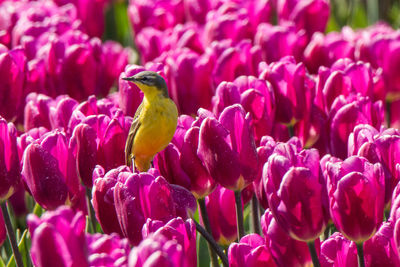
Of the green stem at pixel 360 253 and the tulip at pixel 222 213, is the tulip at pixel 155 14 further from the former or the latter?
the green stem at pixel 360 253

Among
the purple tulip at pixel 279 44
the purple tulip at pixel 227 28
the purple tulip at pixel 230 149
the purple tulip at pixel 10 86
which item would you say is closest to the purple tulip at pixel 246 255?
the purple tulip at pixel 230 149

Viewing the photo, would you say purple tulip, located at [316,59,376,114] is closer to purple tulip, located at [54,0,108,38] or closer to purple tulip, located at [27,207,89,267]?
purple tulip, located at [27,207,89,267]

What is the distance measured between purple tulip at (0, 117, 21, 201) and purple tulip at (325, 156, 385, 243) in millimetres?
598

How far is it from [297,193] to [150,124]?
19.8 inches

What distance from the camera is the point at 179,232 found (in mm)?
1295

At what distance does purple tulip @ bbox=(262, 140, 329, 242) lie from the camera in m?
1.38

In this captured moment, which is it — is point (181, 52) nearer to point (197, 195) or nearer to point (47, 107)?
point (47, 107)

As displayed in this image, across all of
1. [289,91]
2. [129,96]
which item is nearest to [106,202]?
[129,96]

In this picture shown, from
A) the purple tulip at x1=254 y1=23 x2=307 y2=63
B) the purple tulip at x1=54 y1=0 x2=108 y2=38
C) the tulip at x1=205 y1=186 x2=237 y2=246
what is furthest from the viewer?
the purple tulip at x1=54 y1=0 x2=108 y2=38

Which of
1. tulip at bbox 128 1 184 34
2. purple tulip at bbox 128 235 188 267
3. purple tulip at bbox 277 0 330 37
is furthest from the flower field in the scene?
tulip at bbox 128 1 184 34

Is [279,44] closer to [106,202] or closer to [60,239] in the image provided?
[106,202]

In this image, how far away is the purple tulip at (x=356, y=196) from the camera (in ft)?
4.48

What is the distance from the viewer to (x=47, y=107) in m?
2.08

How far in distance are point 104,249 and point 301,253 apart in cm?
46
